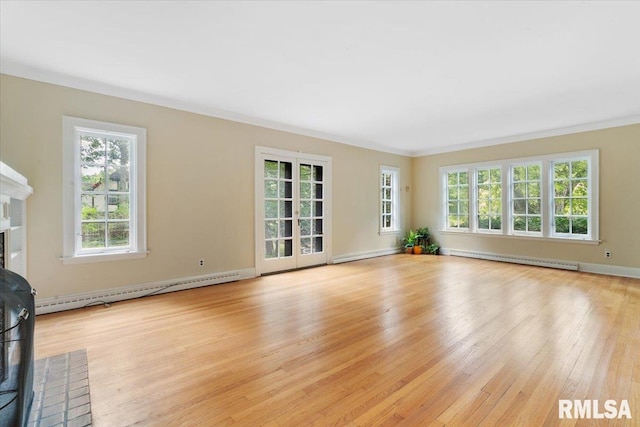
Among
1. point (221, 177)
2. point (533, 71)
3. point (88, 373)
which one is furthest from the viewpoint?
point (221, 177)

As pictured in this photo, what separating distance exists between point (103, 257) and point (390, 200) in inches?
237

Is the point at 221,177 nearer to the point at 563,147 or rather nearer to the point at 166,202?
the point at 166,202

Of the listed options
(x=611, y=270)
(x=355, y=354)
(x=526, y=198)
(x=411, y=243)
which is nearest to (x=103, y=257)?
(x=355, y=354)

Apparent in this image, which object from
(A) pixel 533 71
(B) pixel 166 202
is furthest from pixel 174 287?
(A) pixel 533 71

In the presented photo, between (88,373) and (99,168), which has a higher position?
(99,168)

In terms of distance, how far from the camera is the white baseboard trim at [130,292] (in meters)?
3.34

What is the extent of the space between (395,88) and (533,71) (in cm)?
145

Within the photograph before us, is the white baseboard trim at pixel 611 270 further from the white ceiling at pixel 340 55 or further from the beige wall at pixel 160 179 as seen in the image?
the beige wall at pixel 160 179

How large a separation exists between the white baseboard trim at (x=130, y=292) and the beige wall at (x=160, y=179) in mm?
64

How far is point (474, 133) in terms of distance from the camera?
6.03 metres

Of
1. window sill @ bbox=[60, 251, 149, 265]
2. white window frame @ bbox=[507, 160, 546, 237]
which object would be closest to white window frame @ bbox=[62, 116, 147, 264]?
window sill @ bbox=[60, 251, 149, 265]

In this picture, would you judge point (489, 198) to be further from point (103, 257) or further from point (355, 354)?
point (103, 257)

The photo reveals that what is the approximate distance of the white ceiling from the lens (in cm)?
229

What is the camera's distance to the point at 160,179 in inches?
161
